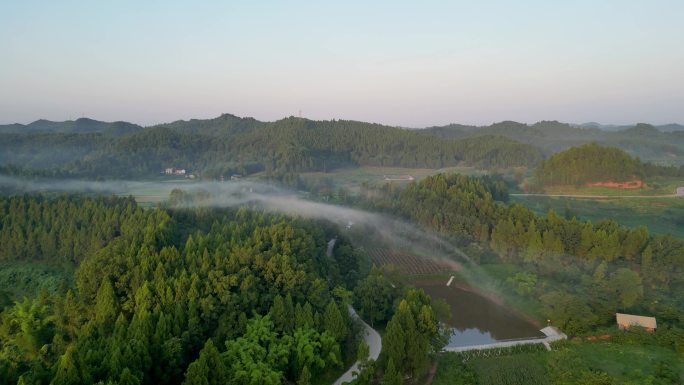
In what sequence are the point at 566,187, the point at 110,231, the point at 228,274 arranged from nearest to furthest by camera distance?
the point at 228,274 < the point at 110,231 < the point at 566,187

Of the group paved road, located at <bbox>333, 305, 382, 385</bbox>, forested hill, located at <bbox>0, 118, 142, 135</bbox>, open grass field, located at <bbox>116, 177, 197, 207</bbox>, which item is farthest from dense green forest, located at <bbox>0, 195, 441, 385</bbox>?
forested hill, located at <bbox>0, 118, 142, 135</bbox>

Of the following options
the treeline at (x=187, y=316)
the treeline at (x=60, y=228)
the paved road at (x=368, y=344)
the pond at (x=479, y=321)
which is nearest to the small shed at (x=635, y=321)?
the pond at (x=479, y=321)

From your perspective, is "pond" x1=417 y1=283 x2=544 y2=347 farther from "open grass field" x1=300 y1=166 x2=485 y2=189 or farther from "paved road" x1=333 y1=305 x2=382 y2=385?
"open grass field" x1=300 y1=166 x2=485 y2=189

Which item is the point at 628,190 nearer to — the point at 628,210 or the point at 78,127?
the point at 628,210

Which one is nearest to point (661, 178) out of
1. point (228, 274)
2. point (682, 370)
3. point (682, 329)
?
point (682, 329)

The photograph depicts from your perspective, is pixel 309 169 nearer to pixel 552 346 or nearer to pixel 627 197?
pixel 627 197

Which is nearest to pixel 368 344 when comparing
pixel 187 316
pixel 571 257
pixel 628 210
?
pixel 187 316

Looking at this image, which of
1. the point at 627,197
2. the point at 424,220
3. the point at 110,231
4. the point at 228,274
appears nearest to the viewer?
the point at 228,274
